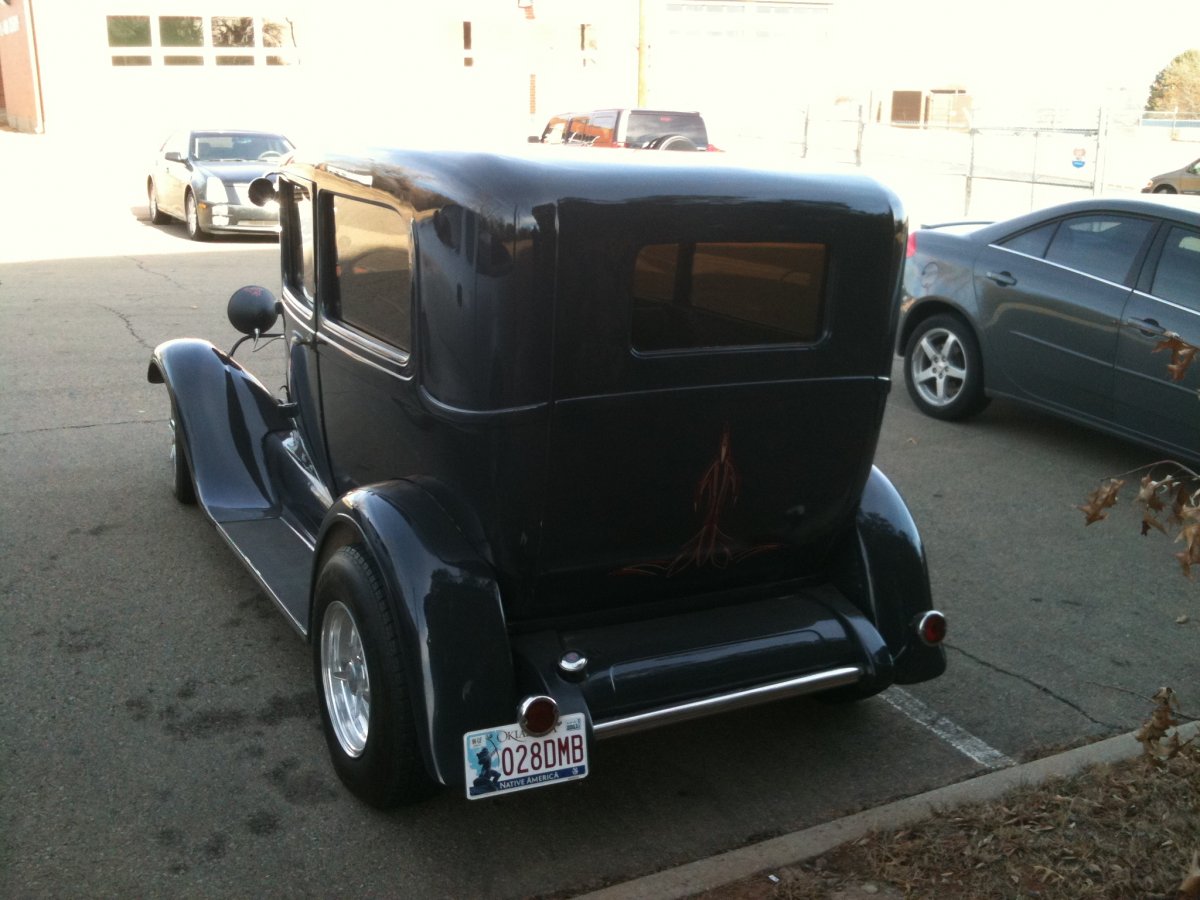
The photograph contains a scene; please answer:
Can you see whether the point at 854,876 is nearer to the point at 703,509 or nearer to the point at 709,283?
the point at 703,509

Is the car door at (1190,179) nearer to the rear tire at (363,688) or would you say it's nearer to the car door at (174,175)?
the car door at (174,175)

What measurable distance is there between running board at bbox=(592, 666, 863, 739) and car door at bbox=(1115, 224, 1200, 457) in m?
3.45

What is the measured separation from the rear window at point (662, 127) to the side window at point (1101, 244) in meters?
12.4

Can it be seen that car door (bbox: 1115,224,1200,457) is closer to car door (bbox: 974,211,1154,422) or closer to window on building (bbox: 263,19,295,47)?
car door (bbox: 974,211,1154,422)

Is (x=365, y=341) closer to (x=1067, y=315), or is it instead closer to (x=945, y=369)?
(x=1067, y=315)

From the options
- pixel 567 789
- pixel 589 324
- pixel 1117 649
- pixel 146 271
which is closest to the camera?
pixel 589 324

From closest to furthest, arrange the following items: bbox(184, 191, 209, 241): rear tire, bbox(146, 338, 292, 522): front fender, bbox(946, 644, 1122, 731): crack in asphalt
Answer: bbox(946, 644, 1122, 731): crack in asphalt → bbox(146, 338, 292, 522): front fender → bbox(184, 191, 209, 241): rear tire

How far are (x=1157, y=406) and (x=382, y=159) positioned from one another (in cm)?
450

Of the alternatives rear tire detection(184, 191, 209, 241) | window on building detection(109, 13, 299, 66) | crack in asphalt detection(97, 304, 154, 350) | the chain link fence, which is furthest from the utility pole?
crack in asphalt detection(97, 304, 154, 350)

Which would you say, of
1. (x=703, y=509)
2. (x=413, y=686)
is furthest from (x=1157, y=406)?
(x=413, y=686)

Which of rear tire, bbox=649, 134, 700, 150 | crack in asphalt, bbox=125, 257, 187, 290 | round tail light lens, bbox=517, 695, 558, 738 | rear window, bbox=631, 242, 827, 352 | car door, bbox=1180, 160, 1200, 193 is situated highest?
rear window, bbox=631, 242, 827, 352

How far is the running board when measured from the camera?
3.27m

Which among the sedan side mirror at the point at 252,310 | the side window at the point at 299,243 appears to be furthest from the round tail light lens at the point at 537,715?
the sedan side mirror at the point at 252,310

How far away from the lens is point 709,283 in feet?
11.1
